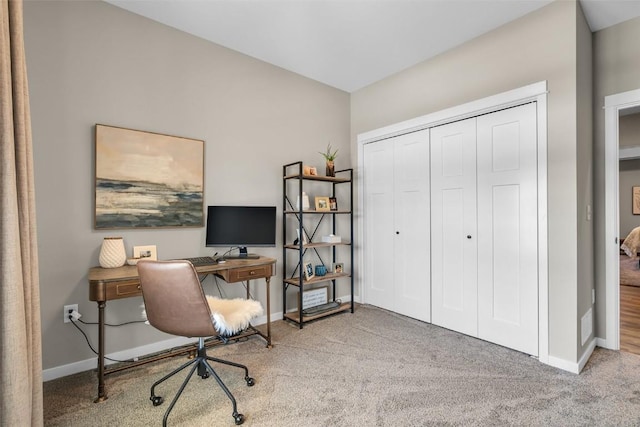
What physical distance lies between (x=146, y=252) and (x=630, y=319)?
4.74 meters

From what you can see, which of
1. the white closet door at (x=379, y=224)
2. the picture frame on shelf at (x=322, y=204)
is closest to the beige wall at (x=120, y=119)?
the picture frame on shelf at (x=322, y=204)

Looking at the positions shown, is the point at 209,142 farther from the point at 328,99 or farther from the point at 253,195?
the point at 328,99

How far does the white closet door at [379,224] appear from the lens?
3715 millimetres

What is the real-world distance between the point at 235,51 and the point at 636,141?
667 cm

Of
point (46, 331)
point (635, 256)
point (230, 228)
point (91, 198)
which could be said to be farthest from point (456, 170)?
point (635, 256)

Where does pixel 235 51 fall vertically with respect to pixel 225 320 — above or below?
above

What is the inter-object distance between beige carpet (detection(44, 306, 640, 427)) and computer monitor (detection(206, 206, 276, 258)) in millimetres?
893

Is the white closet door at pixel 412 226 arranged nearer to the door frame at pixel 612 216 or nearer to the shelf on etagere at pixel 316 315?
the shelf on etagere at pixel 316 315

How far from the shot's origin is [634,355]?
255 cm

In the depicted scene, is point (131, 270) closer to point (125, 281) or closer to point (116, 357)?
point (125, 281)

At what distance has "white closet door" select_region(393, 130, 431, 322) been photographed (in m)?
3.35

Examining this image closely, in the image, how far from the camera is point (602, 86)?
273 cm

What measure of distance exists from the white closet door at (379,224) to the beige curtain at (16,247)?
309 cm

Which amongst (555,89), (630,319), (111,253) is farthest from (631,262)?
(111,253)
